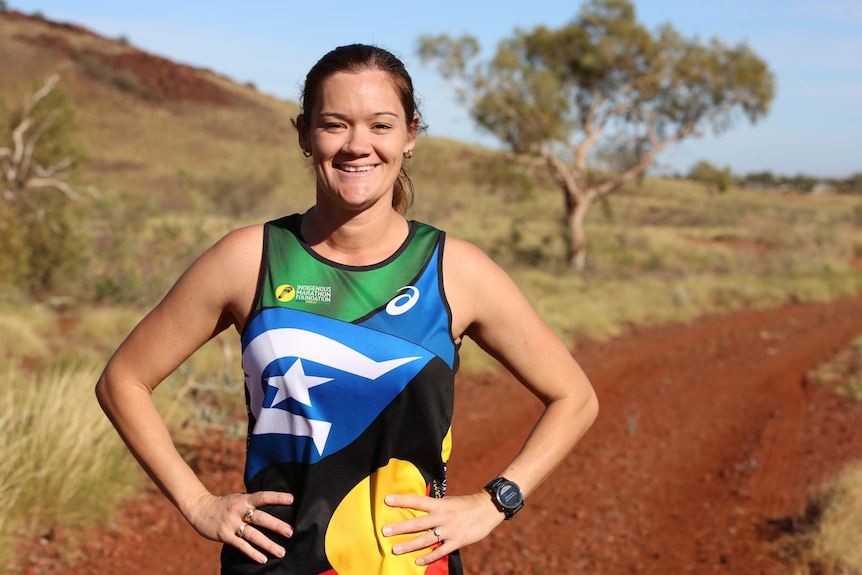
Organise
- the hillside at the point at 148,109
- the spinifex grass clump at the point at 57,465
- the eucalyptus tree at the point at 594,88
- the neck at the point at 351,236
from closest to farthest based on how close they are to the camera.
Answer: the neck at the point at 351,236, the spinifex grass clump at the point at 57,465, the eucalyptus tree at the point at 594,88, the hillside at the point at 148,109

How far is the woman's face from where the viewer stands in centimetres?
188

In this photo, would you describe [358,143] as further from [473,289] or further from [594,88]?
[594,88]

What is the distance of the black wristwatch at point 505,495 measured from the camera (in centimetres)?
199

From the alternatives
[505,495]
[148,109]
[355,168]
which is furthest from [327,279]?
[148,109]

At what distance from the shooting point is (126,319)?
1059 centimetres

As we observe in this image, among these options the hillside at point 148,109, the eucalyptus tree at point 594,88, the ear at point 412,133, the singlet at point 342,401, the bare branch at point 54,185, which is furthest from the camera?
the hillside at point 148,109

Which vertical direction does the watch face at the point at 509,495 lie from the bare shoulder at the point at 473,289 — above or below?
below

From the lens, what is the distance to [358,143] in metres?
1.87

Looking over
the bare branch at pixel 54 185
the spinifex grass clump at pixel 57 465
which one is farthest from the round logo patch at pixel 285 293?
the bare branch at pixel 54 185

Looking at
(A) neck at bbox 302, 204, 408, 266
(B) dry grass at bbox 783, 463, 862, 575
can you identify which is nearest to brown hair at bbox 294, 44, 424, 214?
(A) neck at bbox 302, 204, 408, 266

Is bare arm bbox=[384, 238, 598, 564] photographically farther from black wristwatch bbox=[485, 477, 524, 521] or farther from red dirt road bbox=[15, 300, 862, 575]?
red dirt road bbox=[15, 300, 862, 575]

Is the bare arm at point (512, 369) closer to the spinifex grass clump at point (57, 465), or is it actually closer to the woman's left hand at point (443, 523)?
the woman's left hand at point (443, 523)

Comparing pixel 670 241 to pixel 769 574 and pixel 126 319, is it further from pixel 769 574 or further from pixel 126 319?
pixel 769 574

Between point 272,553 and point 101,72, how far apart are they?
63.3 m
